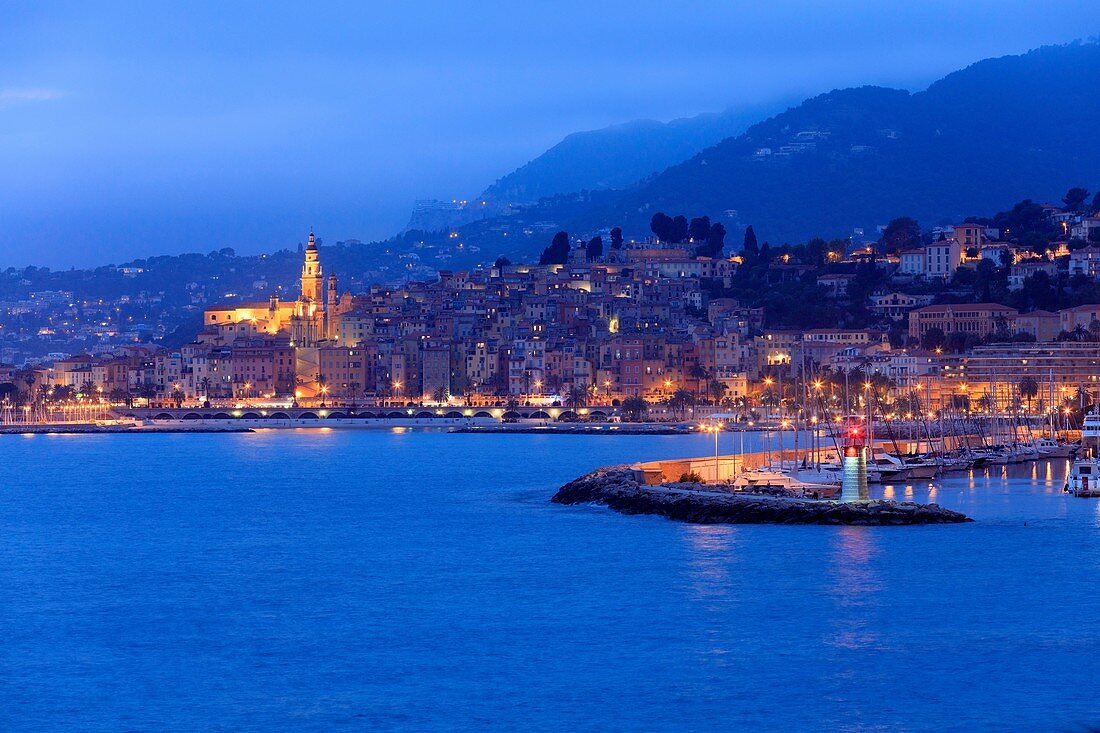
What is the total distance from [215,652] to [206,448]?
58.6 metres

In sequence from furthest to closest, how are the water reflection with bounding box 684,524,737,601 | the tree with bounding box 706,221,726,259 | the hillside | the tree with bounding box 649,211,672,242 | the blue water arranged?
the hillside
the tree with bounding box 649,211,672,242
the tree with bounding box 706,221,726,259
the water reflection with bounding box 684,524,737,601
the blue water

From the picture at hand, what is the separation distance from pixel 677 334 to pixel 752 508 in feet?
227

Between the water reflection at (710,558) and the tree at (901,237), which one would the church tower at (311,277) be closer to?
the tree at (901,237)

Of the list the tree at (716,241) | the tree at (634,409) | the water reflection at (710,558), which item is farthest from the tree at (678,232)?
the water reflection at (710,558)

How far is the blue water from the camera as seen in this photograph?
824 inches

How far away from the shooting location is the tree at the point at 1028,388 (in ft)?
276

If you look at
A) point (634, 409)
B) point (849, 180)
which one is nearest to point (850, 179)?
point (849, 180)

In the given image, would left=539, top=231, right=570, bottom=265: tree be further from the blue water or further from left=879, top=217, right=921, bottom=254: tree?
the blue water

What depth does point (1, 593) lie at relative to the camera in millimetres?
30453

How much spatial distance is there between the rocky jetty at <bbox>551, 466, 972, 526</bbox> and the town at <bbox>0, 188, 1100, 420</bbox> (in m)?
42.3

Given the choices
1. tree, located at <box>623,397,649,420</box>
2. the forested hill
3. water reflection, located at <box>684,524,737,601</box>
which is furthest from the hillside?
water reflection, located at <box>684,524,737,601</box>

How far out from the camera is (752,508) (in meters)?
37.8

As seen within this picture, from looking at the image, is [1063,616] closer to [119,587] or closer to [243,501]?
[119,587]

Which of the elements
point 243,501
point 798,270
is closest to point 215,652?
point 243,501
